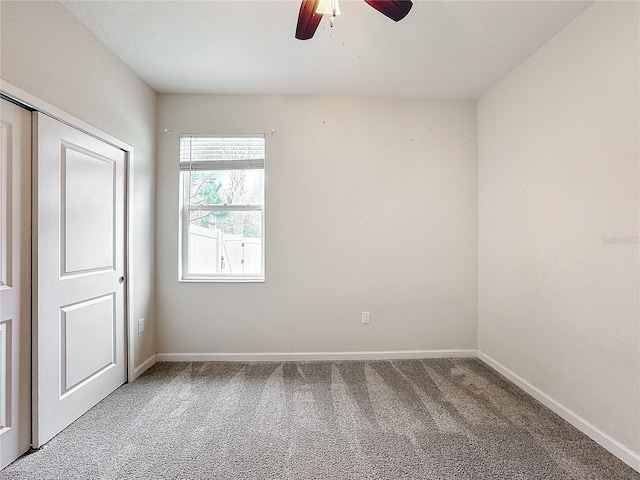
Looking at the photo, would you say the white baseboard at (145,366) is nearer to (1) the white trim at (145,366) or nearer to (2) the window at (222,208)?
(1) the white trim at (145,366)

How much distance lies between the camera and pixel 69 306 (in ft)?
6.23

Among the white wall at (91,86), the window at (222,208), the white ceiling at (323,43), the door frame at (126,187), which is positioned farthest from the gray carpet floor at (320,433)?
the white ceiling at (323,43)

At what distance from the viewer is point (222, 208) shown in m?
2.95

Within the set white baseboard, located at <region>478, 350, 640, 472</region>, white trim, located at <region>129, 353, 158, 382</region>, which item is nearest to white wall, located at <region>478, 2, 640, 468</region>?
white baseboard, located at <region>478, 350, 640, 472</region>

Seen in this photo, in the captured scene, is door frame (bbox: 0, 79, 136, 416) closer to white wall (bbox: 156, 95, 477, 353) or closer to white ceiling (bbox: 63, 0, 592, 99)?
white wall (bbox: 156, 95, 477, 353)

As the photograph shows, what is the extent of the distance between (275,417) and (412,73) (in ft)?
9.73

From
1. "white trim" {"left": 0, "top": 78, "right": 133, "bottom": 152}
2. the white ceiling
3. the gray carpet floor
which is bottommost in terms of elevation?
the gray carpet floor

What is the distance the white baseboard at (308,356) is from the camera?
286 centimetres

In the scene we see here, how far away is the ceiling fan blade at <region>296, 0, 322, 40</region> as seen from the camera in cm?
139

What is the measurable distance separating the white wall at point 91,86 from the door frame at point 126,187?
5 centimetres

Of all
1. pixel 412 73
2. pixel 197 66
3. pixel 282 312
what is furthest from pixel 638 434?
pixel 197 66

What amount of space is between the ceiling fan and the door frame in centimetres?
156

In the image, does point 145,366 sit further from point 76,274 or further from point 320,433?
point 320,433

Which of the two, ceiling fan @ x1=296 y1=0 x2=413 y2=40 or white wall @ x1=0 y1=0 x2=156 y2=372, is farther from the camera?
white wall @ x1=0 y1=0 x2=156 y2=372
